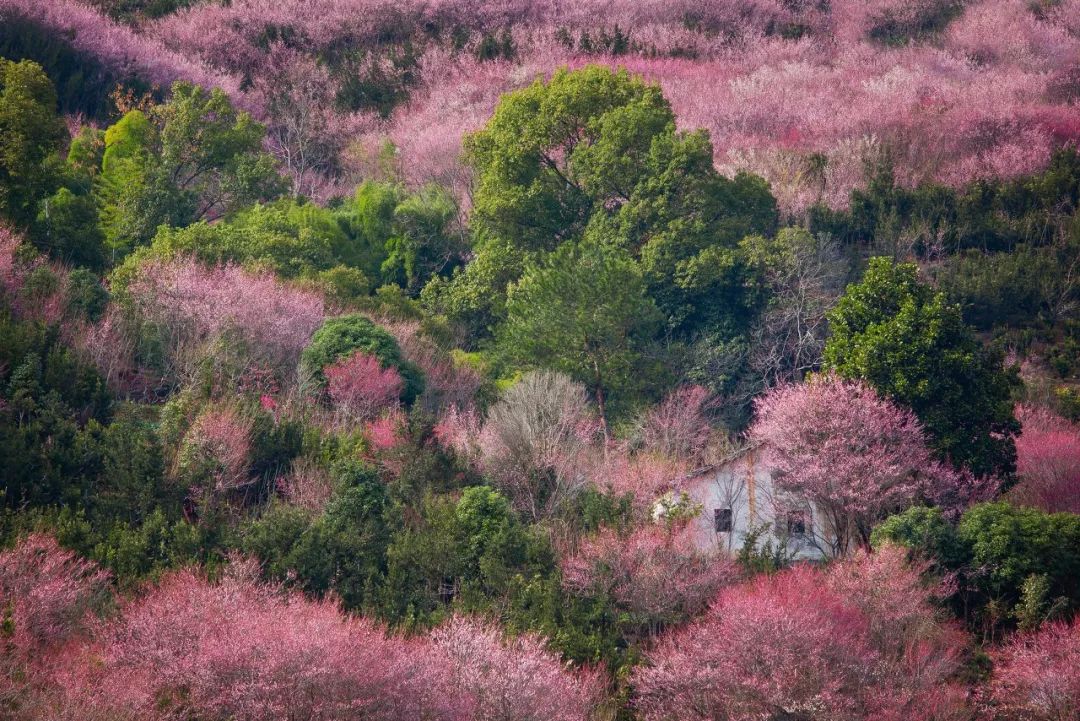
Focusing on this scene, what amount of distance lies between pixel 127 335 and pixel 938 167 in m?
26.5

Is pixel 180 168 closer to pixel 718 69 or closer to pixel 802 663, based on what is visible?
pixel 802 663

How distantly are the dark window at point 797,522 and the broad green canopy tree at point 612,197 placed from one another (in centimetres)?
854

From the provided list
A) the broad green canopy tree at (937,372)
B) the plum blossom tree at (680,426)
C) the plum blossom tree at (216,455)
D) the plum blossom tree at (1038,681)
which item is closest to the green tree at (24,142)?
the plum blossom tree at (216,455)

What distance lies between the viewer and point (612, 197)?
129 ft

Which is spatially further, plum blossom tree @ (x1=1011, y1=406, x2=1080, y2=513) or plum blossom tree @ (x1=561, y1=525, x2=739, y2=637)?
plum blossom tree @ (x1=1011, y1=406, x2=1080, y2=513)

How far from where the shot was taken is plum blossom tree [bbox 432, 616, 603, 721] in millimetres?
20016

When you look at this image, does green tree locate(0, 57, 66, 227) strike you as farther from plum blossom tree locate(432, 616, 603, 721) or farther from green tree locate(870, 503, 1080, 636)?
green tree locate(870, 503, 1080, 636)

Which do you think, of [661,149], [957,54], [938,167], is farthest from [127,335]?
[957,54]

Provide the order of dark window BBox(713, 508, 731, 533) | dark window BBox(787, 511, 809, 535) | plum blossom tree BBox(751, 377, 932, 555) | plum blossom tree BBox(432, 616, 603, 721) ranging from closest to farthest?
plum blossom tree BBox(432, 616, 603, 721) < plum blossom tree BBox(751, 377, 932, 555) < dark window BBox(787, 511, 809, 535) < dark window BBox(713, 508, 731, 533)

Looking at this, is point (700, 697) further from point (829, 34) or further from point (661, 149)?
point (829, 34)

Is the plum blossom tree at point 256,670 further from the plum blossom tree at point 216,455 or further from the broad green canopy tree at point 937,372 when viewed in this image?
the broad green canopy tree at point 937,372

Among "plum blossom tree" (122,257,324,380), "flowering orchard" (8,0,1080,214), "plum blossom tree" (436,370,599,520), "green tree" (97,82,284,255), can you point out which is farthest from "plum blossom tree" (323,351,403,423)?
"flowering orchard" (8,0,1080,214)

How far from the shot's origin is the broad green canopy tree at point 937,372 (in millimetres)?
29344

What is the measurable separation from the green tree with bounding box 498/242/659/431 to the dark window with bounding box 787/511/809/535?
19.7ft
